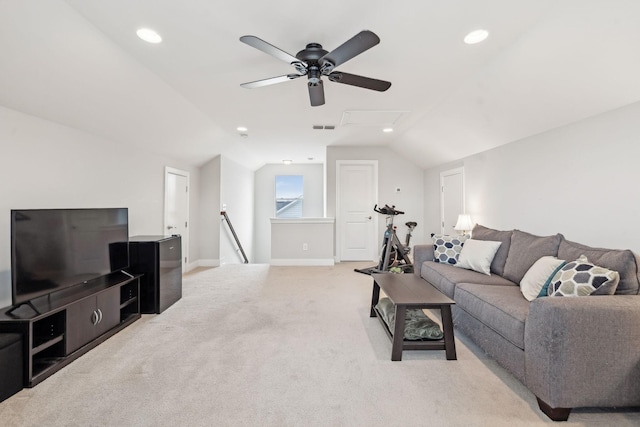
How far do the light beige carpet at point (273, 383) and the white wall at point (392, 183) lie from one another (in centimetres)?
359

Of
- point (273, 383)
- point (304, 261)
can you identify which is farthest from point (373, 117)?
point (273, 383)

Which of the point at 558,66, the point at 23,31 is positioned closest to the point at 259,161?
the point at 23,31

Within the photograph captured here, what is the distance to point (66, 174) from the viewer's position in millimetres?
3020

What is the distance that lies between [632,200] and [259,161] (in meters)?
7.18

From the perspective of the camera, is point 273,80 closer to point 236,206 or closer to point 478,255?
point 478,255

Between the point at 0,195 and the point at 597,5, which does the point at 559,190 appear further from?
the point at 0,195

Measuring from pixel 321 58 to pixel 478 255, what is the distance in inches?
104

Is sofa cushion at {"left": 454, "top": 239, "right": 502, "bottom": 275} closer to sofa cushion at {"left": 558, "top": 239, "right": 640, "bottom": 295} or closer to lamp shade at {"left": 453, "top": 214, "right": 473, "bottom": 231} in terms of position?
sofa cushion at {"left": 558, "top": 239, "right": 640, "bottom": 295}

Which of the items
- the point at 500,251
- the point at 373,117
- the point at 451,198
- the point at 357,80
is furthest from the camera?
the point at 451,198

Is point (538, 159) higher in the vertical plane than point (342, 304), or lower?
higher

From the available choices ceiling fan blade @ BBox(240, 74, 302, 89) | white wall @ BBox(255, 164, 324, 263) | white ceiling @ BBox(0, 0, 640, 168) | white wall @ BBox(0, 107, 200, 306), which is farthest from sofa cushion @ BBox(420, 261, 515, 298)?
white wall @ BBox(255, 164, 324, 263)

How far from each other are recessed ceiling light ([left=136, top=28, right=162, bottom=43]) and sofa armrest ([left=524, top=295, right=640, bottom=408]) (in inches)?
127

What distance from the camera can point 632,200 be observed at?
2.36m

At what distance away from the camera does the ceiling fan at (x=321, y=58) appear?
6.17ft
